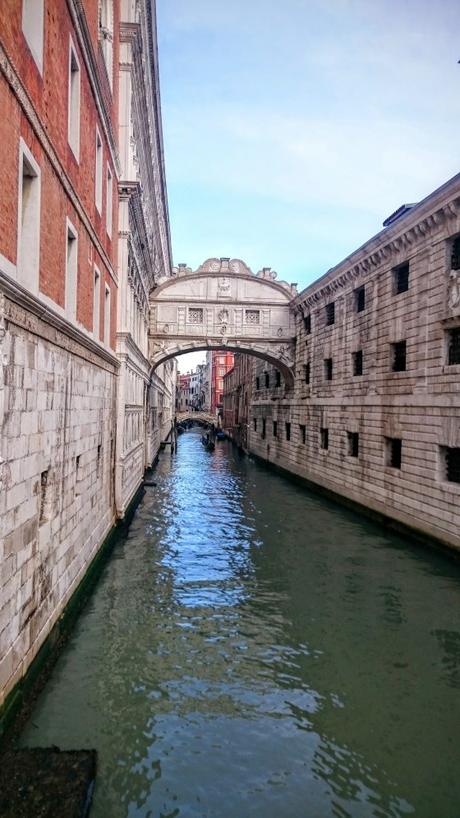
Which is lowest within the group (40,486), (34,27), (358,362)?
(40,486)

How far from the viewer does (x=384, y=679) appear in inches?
251

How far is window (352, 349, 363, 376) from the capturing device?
17.3 m

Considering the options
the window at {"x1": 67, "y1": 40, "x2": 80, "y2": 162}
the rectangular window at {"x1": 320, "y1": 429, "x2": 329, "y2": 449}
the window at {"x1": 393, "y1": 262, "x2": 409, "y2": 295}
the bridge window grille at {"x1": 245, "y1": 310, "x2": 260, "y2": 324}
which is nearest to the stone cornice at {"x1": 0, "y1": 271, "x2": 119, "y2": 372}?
the window at {"x1": 67, "y1": 40, "x2": 80, "y2": 162}

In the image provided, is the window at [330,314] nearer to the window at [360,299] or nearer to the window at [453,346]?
the window at [360,299]

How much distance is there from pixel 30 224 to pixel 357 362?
44.6 feet

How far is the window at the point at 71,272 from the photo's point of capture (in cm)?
750

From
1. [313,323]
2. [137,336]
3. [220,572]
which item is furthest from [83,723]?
[313,323]

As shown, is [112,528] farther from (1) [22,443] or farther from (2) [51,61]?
(2) [51,61]

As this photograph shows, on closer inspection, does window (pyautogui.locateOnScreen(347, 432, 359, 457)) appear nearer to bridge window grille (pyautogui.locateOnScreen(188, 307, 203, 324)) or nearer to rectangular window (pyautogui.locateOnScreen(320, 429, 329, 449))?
rectangular window (pyautogui.locateOnScreen(320, 429, 329, 449))

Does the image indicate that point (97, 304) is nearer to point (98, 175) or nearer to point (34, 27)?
point (98, 175)

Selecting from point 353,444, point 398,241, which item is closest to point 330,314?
point 353,444

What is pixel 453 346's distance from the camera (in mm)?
11984

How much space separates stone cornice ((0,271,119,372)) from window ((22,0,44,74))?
251 centimetres

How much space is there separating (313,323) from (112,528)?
12757mm
